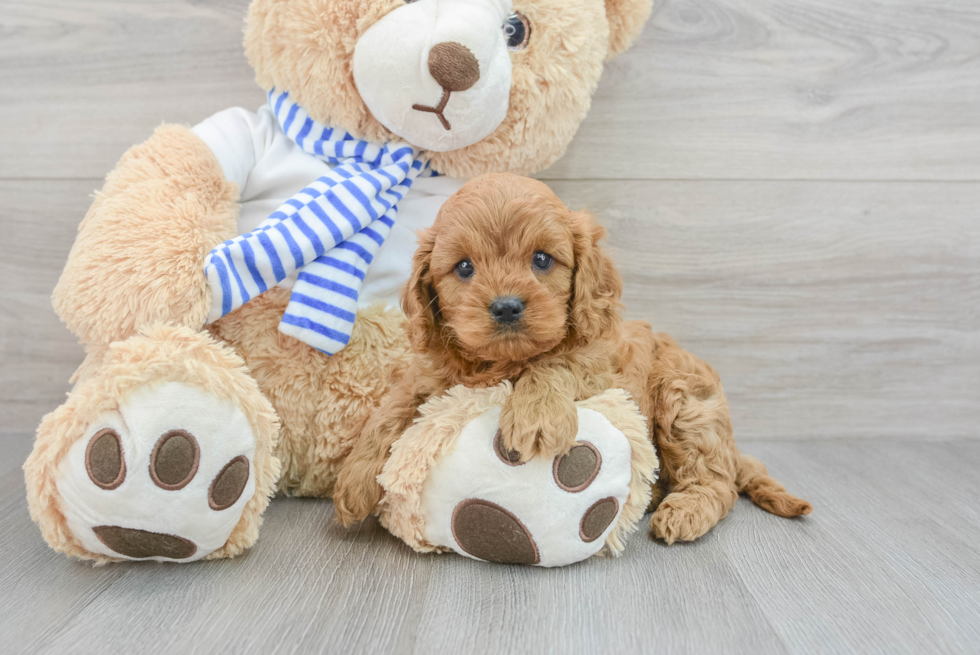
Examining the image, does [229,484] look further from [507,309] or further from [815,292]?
[815,292]

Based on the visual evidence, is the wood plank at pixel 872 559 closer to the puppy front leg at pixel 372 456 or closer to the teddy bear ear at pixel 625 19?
the puppy front leg at pixel 372 456

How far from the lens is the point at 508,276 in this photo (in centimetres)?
91

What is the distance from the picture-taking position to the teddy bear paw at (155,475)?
2.91ft

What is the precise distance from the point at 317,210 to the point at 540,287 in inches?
17.6

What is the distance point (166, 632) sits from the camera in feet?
2.73

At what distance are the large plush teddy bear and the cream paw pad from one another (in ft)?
0.05

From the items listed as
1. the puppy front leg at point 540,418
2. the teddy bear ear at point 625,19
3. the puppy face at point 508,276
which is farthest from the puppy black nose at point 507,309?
the teddy bear ear at point 625,19

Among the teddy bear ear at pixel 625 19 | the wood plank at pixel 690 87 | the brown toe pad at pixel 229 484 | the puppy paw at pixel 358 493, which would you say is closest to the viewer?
the brown toe pad at pixel 229 484

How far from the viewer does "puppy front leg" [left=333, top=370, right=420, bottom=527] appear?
103 cm

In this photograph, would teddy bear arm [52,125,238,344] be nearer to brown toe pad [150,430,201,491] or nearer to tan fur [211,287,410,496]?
tan fur [211,287,410,496]

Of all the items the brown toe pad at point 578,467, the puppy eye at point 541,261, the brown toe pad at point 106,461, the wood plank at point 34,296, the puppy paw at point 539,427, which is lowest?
the wood plank at point 34,296

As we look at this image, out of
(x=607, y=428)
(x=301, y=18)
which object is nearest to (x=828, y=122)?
(x=607, y=428)

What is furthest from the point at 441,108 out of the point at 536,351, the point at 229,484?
the point at 229,484

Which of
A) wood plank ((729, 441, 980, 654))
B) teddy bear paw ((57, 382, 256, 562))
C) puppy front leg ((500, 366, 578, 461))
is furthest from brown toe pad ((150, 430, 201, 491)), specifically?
wood plank ((729, 441, 980, 654))
